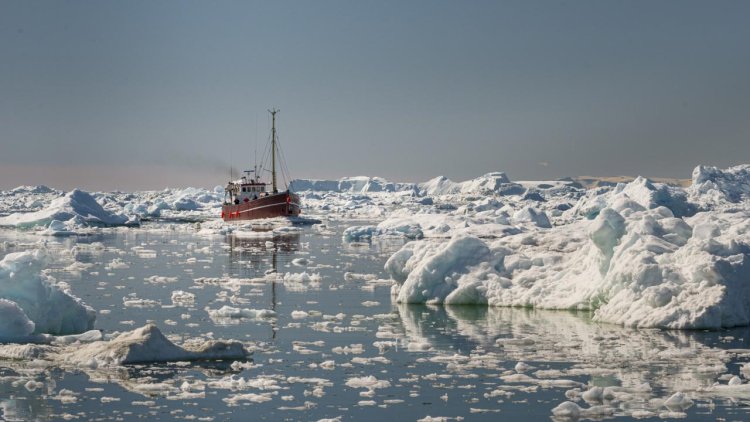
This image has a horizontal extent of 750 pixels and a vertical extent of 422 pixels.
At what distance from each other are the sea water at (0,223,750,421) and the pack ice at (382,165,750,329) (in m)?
0.45

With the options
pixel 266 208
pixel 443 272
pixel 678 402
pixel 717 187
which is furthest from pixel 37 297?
pixel 717 187

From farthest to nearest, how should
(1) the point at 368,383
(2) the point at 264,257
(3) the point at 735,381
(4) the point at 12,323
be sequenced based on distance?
(2) the point at 264,257
(4) the point at 12,323
(1) the point at 368,383
(3) the point at 735,381

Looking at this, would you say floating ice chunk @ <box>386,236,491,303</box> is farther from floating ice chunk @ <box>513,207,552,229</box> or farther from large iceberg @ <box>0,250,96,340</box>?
floating ice chunk @ <box>513,207,552,229</box>

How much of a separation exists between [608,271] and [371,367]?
6.53 m

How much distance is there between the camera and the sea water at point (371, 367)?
34.0 ft

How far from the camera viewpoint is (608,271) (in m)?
17.3

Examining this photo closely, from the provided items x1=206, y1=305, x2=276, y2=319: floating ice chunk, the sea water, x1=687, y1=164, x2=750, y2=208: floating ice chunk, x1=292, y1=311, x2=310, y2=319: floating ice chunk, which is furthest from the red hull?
x1=206, y1=305, x2=276, y2=319: floating ice chunk

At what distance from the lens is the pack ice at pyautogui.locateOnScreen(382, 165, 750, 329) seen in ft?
53.3

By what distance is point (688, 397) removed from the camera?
1075cm

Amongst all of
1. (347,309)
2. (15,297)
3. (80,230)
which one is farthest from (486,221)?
(15,297)

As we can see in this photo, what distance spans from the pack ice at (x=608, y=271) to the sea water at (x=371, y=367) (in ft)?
1.47

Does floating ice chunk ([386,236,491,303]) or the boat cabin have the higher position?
the boat cabin

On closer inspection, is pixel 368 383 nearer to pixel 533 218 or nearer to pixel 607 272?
pixel 607 272

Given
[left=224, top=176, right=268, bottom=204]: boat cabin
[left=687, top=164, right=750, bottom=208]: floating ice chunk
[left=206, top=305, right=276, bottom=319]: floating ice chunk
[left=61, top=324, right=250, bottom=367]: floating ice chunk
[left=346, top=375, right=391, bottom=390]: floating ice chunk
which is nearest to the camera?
[left=346, top=375, right=391, bottom=390]: floating ice chunk
